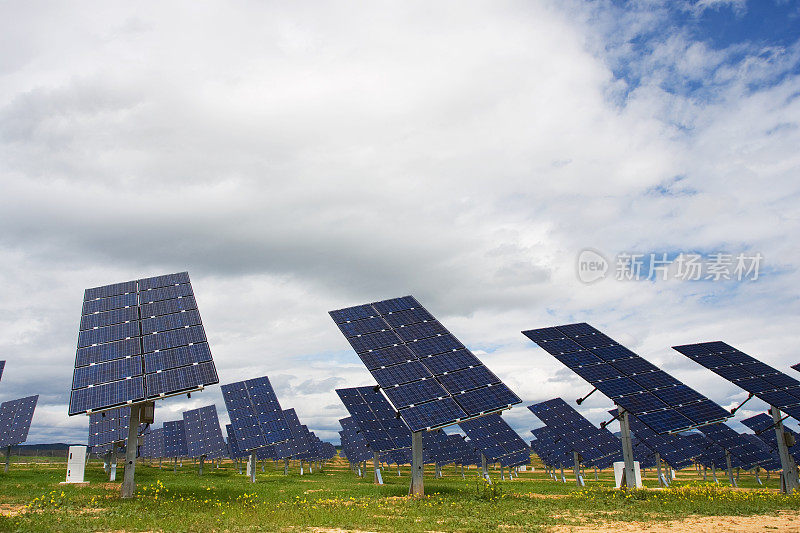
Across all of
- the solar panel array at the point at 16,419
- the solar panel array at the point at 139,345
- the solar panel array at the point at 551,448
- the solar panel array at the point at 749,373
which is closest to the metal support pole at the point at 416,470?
the solar panel array at the point at 139,345

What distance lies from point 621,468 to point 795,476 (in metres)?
9.42

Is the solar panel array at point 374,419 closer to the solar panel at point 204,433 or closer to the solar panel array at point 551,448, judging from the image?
the solar panel at point 204,433

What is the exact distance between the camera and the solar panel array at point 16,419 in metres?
48.1

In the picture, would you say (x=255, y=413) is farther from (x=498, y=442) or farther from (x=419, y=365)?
(x=498, y=442)

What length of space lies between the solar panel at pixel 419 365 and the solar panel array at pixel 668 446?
97.5 ft

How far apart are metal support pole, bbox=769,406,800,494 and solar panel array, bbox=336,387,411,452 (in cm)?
2859

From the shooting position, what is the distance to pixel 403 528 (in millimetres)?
17156

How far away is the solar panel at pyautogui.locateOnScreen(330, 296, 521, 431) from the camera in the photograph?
25156mm

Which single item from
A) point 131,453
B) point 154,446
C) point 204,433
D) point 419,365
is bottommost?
point 154,446

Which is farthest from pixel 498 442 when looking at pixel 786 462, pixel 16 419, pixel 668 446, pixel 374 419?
pixel 16 419

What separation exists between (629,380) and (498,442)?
88.2 feet

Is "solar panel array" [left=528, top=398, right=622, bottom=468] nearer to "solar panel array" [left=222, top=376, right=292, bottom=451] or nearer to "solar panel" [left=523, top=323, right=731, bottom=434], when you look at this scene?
"solar panel" [left=523, top=323, right=731, bottom=434]

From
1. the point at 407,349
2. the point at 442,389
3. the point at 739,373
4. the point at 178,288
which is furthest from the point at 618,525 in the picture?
the point at 178,288

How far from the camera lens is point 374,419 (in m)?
47.8
